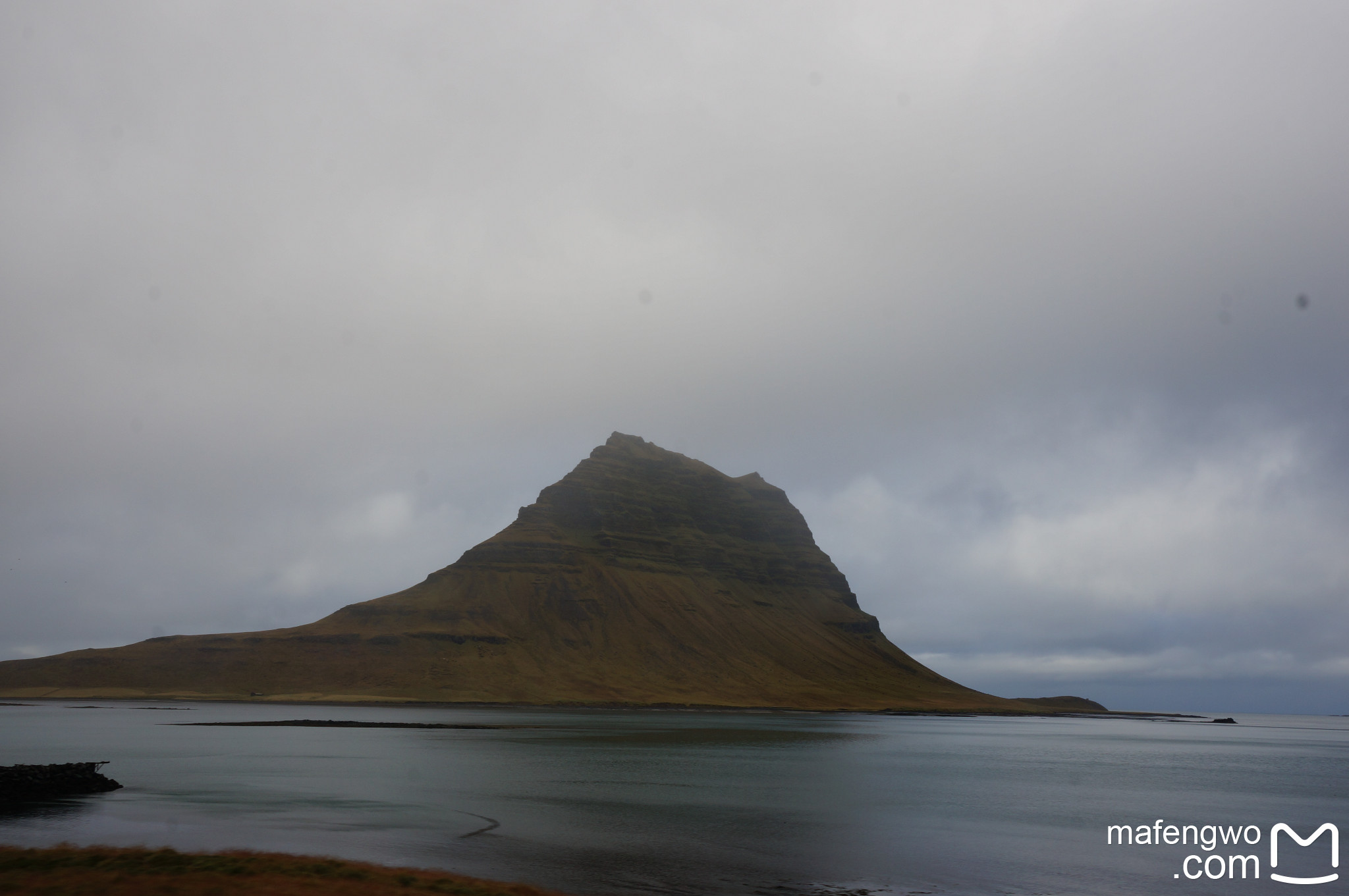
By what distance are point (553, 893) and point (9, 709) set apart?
14173cm

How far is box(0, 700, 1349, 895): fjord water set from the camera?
89.1 feet

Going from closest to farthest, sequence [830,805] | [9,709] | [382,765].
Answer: [830,805], [382,765], [9,709]

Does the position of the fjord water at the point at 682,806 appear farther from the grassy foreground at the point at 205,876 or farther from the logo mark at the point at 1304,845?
the grassy foreground at the point at 205,876

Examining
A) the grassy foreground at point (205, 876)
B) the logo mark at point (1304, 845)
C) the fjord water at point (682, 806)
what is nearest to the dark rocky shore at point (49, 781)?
the fjord water at point (682, 806)

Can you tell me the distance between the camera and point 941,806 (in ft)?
145

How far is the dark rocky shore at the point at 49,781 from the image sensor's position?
3491cm

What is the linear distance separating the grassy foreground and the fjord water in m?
2.51

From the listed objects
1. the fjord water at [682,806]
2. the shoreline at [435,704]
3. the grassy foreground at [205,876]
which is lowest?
the shoreline at [435,704]

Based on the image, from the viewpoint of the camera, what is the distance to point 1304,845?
3578 centimetres

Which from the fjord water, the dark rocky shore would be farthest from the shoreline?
the dark rocky shore

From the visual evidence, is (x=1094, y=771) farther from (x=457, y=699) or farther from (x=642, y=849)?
(x=457, y=699)

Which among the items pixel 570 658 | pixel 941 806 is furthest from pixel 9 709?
pixel 941 806

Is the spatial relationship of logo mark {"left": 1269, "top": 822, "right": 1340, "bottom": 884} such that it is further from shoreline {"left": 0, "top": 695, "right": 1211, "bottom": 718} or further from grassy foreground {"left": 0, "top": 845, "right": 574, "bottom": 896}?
shoreline {"left": 0, "top": 695, "right": 1211, "bottom": 718}

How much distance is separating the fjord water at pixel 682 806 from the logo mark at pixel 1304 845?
1.85ft
